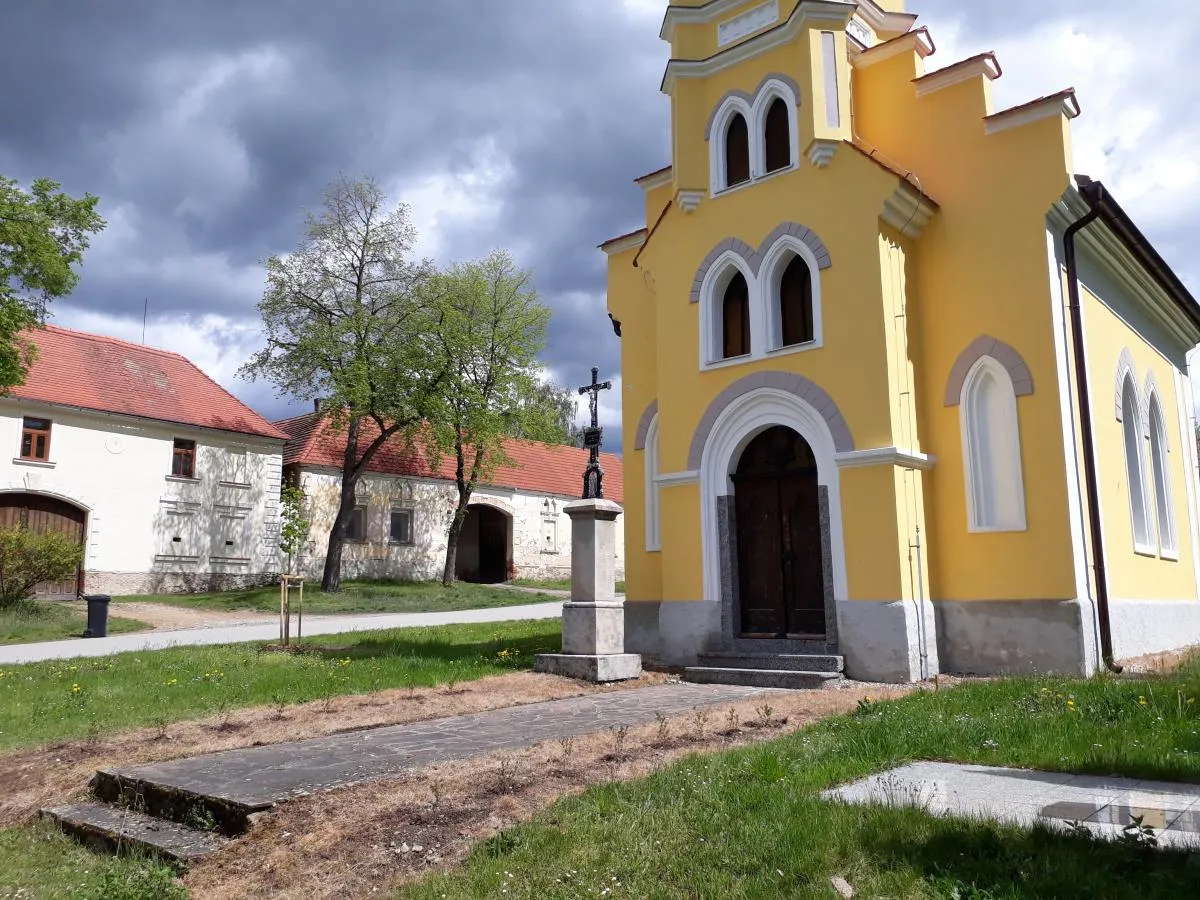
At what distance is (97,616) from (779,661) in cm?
1416

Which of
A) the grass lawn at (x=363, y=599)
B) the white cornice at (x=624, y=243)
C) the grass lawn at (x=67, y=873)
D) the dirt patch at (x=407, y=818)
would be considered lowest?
the grass lawn at (x=67, y=873)

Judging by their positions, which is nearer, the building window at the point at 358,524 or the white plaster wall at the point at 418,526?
the white plaster wall at the point at 418,526

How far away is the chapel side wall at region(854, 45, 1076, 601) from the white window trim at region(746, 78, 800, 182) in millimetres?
1564

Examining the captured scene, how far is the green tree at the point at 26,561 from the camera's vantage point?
21.3m

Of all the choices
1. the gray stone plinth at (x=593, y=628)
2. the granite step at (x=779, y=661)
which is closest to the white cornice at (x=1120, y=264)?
the granite step at (x=779, y=661)

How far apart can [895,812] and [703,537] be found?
Result: 8.68m

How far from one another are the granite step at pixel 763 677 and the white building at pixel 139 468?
21468 mm

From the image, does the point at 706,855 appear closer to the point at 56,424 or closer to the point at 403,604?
the point at 403,604

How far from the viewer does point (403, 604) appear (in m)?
25.9

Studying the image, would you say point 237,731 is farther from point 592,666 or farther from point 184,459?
point 184,459

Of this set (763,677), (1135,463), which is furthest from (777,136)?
Result: (763,677)

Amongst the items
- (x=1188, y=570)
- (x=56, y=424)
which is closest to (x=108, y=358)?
(x=56, y=424)

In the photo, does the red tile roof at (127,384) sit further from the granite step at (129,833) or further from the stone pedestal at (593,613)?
the granite step at (129,833)

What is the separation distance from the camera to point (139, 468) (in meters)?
28.1
